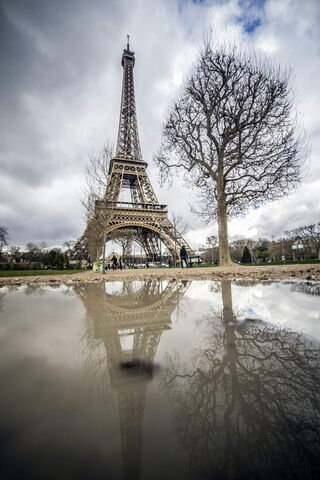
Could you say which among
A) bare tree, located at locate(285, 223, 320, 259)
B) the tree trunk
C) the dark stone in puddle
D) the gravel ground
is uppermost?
bare tree, located at locate(285, 223, 320, 259)

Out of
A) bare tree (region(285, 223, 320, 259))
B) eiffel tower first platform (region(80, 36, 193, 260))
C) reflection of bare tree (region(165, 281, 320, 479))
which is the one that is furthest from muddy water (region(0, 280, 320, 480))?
bare tree (region(285, 223, 320, 259))

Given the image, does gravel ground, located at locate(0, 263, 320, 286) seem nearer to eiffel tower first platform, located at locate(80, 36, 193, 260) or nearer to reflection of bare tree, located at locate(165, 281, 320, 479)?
reflection of bare tree, located at locate(165, 281, 320, 479)

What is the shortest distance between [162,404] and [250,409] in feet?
0.79

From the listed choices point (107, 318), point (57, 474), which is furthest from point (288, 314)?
point (57, 474)

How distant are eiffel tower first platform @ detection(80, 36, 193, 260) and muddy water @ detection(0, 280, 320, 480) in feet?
52.8

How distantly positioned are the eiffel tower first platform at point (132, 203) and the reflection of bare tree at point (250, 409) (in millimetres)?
16388

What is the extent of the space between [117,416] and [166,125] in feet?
41.4

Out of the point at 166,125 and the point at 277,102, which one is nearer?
the point at 277,102

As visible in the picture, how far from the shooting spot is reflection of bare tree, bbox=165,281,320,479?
44 centimetres

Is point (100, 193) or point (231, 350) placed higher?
point (100, 193)

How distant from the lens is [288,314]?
1601 millimetres

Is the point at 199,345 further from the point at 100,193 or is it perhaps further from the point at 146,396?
the point at 100,193

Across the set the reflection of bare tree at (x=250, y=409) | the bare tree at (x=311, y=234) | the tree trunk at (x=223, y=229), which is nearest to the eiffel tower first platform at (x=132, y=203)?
the tree trunk at (x=223, y=229)

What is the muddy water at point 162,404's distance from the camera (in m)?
0.44
